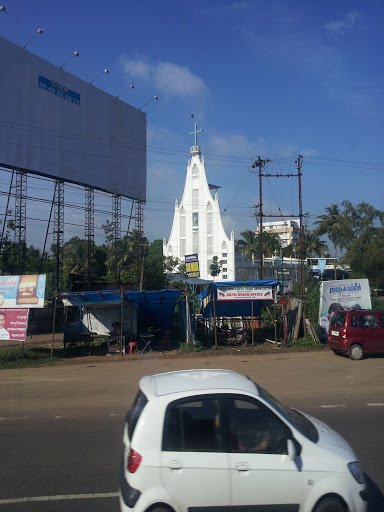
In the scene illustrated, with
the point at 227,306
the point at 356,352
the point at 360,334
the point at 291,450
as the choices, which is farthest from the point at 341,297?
the point at 291,450

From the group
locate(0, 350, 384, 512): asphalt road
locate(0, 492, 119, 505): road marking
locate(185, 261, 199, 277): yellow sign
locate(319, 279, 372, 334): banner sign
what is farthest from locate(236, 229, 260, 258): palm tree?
locate(0, 492, 119, 505): road marking

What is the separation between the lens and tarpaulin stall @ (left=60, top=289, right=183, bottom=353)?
17.9 m

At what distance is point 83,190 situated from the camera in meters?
40.5

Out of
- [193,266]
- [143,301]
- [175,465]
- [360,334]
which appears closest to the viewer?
[175,465]

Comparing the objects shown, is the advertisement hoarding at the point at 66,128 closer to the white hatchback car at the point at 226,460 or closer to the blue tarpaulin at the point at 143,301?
the blue tarpaulin at the point at 143,301

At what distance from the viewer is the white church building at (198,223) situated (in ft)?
216

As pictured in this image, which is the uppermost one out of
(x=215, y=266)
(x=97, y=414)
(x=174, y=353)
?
(x=215, y=266)

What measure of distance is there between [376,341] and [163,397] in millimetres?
13186

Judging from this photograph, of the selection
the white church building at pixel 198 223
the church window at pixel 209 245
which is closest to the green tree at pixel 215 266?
the white church building at pixel 198 223

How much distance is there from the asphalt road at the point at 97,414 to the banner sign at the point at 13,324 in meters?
1.87

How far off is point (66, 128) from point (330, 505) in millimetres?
39097

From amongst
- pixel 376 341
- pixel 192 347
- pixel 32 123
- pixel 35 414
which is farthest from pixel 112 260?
pixel 35 414

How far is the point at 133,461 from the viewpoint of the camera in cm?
352

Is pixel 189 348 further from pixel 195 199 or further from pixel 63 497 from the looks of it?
pixel 195 199
